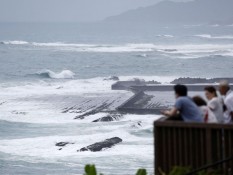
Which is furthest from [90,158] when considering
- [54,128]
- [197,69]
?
[197,69]

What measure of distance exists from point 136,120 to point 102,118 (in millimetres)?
1832

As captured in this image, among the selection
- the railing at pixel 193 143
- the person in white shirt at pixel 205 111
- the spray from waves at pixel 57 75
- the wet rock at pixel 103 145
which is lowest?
the wet rock at pixel 103 145

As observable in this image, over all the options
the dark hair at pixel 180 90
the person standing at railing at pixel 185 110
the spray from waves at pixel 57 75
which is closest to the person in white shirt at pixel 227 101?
the person standing at railing at pixel 185 110

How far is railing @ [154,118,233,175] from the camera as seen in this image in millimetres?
9383

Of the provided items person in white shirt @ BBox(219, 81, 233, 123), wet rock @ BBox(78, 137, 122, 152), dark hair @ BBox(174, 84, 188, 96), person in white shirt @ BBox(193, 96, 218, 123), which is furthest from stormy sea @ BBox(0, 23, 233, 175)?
dark hair @ BBox(174, 84, 188, 96)

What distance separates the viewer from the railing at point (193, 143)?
9.38 m

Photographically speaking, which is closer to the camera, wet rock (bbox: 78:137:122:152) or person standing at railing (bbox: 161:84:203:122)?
person standing at railing (bbox: 161:84:203:122)

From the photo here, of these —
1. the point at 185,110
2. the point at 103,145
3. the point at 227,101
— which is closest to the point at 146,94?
the point at 103,145

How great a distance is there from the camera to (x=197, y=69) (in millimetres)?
75562

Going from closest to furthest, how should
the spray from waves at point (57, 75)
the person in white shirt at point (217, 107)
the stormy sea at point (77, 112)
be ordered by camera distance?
the person in white shirt at point (217, 107), the stormy sea at point (77, 112), the spray from waves at point (57, 75)

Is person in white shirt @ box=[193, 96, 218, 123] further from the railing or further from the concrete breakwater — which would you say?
the concrete breakwater

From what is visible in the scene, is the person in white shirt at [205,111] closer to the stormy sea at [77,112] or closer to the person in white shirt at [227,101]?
the person in white shirt at [227,101]

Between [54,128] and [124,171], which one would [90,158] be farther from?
[54,128]

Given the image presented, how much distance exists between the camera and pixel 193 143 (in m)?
9.55
